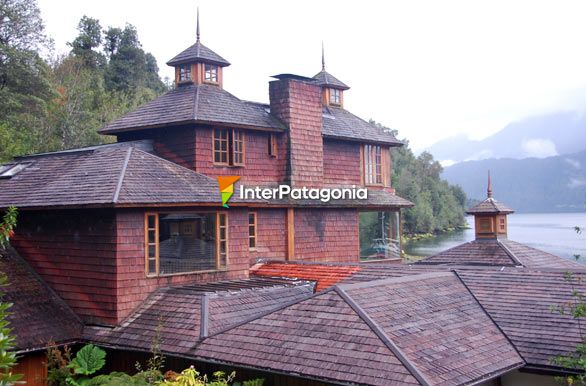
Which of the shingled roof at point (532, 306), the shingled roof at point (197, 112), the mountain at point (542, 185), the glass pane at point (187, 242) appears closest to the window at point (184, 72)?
the shingled roof at point (197, 112)

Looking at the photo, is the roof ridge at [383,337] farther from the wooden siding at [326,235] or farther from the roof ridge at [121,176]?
the wooden siding at [326,235]

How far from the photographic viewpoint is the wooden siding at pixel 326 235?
801 inches

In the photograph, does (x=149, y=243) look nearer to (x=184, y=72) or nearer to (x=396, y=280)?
(x=396, y=280)

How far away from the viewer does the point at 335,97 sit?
2520 centimetres

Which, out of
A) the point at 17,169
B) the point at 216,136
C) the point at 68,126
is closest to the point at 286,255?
the point at 216,136

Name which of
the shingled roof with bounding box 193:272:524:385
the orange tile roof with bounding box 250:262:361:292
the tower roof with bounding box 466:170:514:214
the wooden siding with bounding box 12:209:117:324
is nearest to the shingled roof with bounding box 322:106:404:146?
the tower roof with bounding box 466:170:514:214

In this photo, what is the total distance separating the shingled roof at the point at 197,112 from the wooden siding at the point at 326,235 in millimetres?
3093

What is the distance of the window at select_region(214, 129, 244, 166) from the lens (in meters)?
18.7

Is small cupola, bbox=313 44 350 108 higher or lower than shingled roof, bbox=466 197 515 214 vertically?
higher

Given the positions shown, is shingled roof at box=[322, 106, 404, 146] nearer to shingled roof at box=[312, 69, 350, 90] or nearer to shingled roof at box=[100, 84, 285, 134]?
shingled roof at box=[312, 69, 350, 90]

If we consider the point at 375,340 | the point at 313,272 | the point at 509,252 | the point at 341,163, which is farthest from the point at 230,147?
the point at 375,340

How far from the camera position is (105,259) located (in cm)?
1383

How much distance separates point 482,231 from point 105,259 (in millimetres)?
13158

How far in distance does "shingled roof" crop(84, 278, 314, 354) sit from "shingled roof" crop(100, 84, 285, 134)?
5619mm
